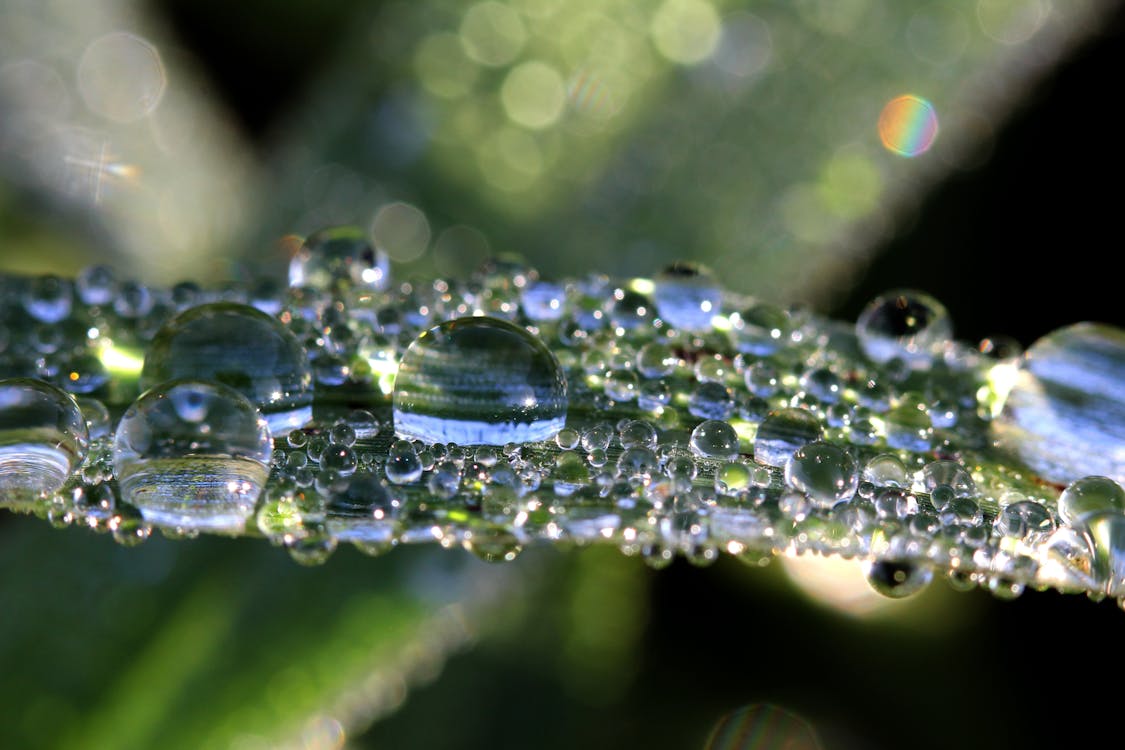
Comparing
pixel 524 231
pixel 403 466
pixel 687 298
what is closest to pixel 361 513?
pixel 403 466

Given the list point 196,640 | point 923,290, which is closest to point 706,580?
point 923,290

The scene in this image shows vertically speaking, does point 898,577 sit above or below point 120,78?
below

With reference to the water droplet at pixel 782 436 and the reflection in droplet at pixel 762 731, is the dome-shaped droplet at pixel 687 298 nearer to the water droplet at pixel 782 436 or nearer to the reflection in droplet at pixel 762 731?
the water droplet at pixel 782 436

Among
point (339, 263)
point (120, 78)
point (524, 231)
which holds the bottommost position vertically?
point (339, 263)

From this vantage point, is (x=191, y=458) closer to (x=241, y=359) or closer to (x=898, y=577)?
(x=241, y=359)

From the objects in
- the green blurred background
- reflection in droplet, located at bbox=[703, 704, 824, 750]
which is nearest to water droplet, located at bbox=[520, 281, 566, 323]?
the green blurred background


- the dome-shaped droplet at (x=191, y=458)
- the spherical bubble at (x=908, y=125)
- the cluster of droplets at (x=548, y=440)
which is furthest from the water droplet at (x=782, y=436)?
the spherical bubble at (x=908, y=125)

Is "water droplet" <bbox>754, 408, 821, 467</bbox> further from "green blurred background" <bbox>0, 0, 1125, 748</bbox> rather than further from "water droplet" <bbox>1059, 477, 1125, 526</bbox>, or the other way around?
"green blurred background" <bbox>0, 0, 1125, 748</bbox>
